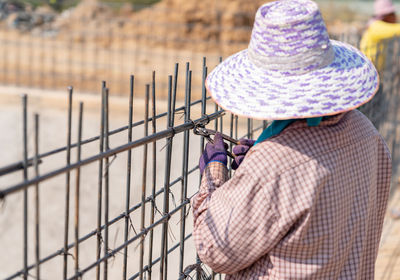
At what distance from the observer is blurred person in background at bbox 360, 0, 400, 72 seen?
17.3 feet

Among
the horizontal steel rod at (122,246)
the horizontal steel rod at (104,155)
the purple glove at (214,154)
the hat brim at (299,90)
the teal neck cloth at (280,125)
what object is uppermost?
the hat brim at (299,90)

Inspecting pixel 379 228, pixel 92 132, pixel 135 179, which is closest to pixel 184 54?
pixel 92 132

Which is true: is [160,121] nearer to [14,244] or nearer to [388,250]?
[14,244]

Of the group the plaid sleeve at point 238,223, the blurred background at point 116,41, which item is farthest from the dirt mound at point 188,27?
the plaid sleeve at point 238,223

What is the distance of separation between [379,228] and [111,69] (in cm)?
1140

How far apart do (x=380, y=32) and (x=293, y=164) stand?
4.85 metres

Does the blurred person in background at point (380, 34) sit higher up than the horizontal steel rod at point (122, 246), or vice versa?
the blurred person in background at point (380, 34)

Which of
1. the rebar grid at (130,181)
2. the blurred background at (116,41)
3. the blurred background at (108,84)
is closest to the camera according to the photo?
the rebar grid at (130,181)

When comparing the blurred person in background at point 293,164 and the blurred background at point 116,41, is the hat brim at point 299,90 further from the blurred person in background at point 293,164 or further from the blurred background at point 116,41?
the blurred background at point 116,41

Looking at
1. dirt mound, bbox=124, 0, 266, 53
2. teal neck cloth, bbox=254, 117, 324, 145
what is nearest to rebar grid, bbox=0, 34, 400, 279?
teal neck cloth, bbox=254, 117, 324, 145

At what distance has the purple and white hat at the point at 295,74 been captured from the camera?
1.69m

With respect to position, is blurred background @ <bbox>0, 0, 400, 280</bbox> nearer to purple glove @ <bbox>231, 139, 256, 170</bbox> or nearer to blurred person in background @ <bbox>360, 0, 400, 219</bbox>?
blurred person in background @ <bbox>360, 0, 400, 219</bbox>

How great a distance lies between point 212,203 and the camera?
5.86 feet

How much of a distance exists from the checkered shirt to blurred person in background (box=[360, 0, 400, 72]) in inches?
131
